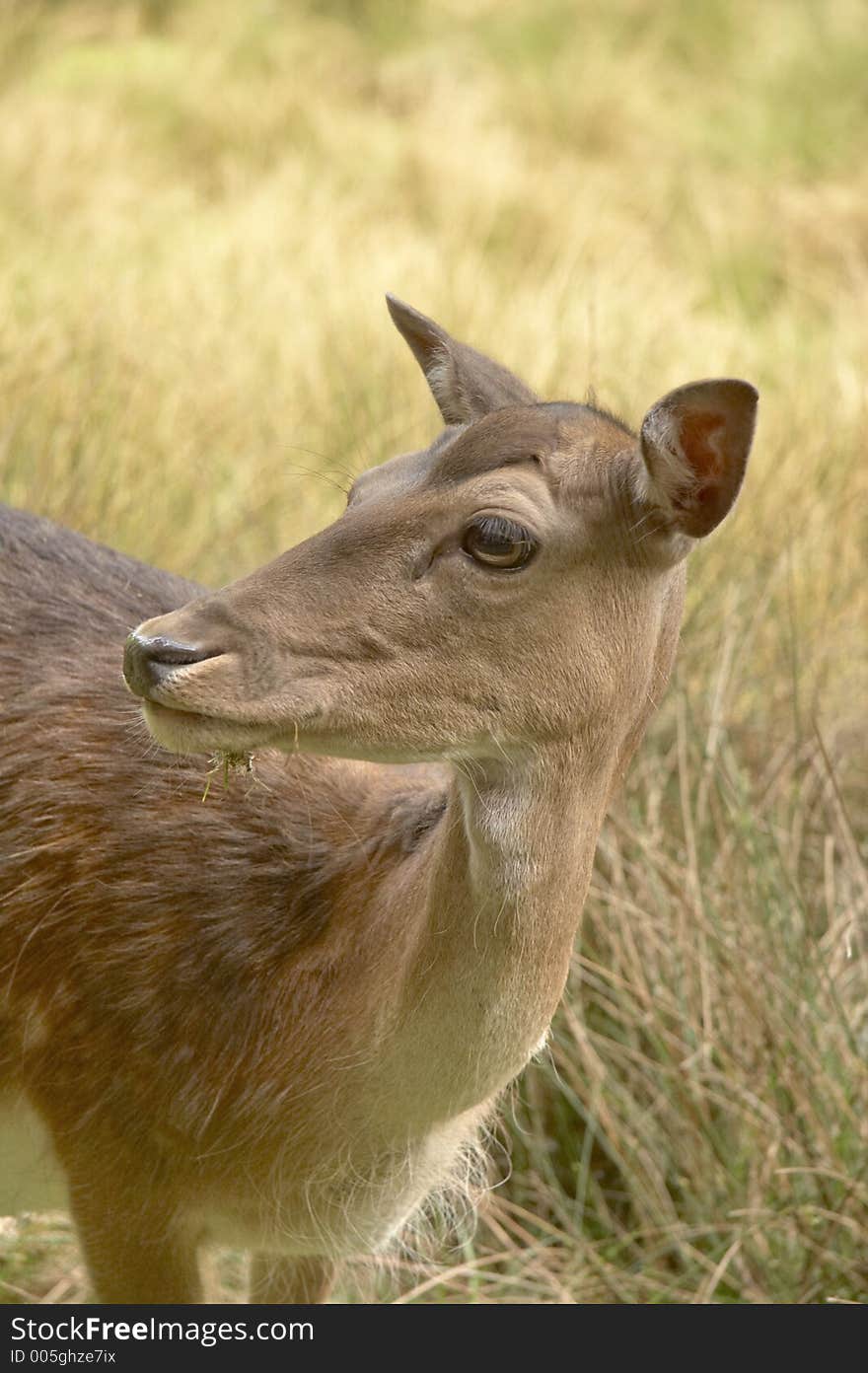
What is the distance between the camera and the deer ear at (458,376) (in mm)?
3154

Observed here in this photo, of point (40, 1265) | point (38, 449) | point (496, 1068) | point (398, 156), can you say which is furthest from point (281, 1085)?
point (398, 156)

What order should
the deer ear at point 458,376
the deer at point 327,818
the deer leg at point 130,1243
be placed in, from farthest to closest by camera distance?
the deer leg at point 130,1243, the deer ear at point 458,376, the deer at point 327,818

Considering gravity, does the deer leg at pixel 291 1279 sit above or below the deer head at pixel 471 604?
below

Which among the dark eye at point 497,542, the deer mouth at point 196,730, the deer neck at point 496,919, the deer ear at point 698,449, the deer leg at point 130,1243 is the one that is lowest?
the deer leg at point 130,1243

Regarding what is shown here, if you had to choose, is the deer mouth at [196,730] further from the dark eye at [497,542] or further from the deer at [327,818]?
the dark eye at [497,542]

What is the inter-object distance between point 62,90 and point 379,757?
404 inches

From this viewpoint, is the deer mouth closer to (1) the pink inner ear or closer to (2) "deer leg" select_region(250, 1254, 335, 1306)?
(1) the pink inner ear

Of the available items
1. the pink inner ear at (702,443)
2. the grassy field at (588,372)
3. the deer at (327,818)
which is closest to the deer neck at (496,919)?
the deer at (327,818)

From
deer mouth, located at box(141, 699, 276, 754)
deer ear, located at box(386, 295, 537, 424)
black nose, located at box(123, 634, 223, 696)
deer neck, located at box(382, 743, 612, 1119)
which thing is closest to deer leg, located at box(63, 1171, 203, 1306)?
deer neck, located at box(382, 743, 612, 1119)

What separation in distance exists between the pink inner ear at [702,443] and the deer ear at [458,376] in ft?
1.40

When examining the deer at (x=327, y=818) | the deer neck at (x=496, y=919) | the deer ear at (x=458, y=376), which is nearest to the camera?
the deer at (x=327, y=818)

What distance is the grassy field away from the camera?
419 cm

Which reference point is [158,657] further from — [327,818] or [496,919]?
[327,818]

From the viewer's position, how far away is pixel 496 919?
2869mm
